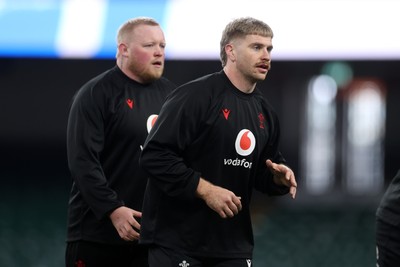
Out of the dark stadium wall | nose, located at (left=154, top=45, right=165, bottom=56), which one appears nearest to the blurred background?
the dark stadium wall

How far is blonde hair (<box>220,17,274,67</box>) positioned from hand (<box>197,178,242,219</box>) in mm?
653

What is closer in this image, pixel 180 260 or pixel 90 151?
pixel 180 260

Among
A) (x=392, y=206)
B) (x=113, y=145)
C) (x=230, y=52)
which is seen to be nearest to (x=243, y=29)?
(x=230, y=52)

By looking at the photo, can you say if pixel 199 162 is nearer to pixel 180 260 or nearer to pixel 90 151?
pixel 180 260

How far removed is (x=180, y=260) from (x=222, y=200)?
0.37 m

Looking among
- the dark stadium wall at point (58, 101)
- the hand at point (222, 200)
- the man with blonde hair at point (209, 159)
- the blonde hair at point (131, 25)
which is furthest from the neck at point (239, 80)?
the dark stadium wall at point (58, 101)

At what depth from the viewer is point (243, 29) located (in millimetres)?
4484

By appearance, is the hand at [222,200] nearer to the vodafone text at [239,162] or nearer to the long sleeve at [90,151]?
the vodafone text at [239,162]

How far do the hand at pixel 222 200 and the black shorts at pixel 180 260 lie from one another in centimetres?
28

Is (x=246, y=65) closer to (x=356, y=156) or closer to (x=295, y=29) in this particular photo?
(x=295, y=29)

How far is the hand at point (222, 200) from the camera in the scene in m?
4.17

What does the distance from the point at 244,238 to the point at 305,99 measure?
295 inches

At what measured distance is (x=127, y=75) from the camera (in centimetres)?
512

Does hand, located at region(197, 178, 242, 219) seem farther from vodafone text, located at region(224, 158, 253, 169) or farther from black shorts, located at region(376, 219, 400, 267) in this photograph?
black shorts, located at region(376, 219, 400, 267)
